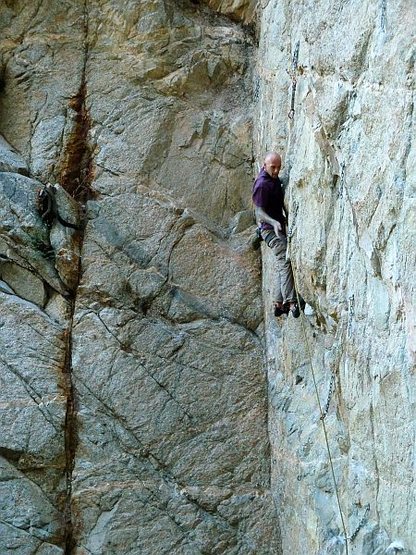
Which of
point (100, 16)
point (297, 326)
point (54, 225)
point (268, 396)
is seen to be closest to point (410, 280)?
point (297, 326)

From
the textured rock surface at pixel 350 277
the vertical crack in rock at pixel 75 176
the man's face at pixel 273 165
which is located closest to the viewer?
the textured rock surface at pixel 350 277

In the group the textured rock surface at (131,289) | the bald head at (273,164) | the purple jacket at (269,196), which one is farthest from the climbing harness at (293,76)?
the textured rock surface at (131,289)

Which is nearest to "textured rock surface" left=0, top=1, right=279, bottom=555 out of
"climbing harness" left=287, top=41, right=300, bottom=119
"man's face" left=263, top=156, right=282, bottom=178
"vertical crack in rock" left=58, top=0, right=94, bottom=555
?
"vertical crack in rock" left=58, top=0, right=94, bottom=555

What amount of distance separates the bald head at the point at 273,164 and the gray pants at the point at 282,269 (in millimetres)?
735

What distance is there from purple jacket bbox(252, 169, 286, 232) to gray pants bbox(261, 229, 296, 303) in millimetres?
172

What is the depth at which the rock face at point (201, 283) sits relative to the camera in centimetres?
788

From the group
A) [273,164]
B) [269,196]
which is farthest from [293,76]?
[269,196]

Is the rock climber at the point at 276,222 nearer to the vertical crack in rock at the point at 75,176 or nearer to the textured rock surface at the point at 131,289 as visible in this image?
the textured rock surface at the point at 131,289

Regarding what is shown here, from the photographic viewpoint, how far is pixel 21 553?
1170 centimetres

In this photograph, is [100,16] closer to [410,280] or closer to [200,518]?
[200,518]

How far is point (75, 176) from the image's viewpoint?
556 inches

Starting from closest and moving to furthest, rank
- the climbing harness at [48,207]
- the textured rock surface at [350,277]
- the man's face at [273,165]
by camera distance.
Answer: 1. the textured rock surface at [350,277]
2. the man's face at [273,165]
3. the climbing harness at [48,207]

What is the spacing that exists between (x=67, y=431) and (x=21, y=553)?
5.47ft

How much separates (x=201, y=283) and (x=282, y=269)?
2339mm
